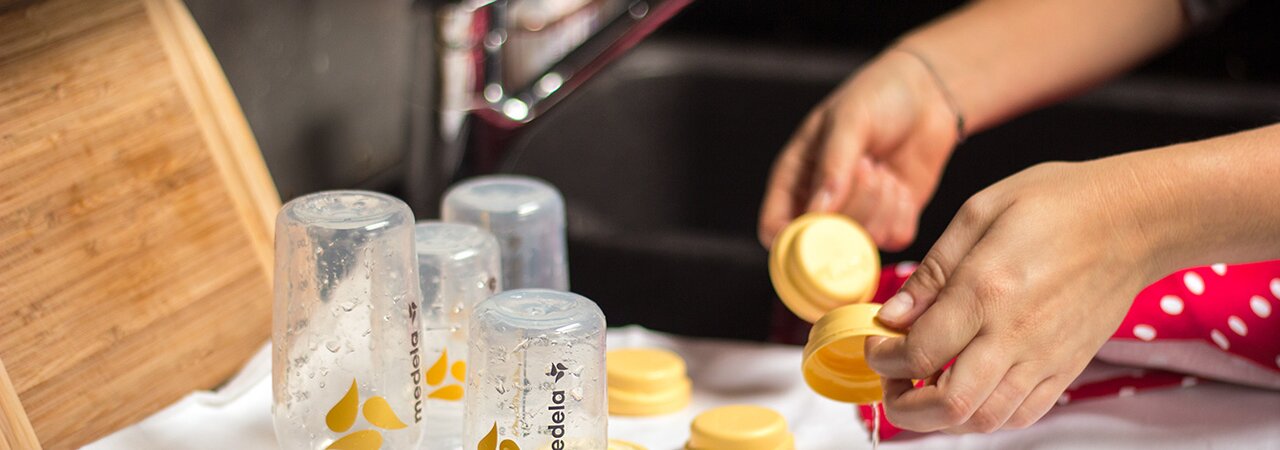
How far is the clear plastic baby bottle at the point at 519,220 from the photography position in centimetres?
92

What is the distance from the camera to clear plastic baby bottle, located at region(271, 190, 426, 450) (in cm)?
73

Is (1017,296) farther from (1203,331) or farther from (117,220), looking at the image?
(117,220)

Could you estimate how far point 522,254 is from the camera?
936 millimetres

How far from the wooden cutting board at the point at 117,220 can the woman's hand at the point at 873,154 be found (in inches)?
16.8

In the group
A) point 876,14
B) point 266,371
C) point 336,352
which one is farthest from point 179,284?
point 876,14

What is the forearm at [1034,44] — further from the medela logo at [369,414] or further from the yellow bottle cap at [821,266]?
the medela logo at [369,414]

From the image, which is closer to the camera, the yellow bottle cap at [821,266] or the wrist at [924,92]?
the yellow bottle cap at [821,266]

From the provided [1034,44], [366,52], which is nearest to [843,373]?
[1034,44]

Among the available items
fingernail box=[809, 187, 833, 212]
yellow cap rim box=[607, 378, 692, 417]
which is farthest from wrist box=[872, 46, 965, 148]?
yellow cap rim box=[607, 378, 692, 417]

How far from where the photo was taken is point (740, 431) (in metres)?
0.83

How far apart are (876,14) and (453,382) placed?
1074 mm

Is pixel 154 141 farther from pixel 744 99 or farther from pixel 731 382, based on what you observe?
pixel 744 99

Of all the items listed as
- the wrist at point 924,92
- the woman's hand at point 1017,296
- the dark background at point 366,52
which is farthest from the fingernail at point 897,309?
the dark background at point 366,52

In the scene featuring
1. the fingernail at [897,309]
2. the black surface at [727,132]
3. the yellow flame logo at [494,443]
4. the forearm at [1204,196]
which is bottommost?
the black surface at [727,132]
